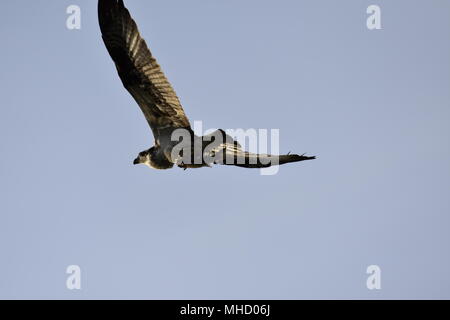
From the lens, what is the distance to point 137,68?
1259 cm

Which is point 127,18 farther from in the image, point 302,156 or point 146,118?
point 302,156

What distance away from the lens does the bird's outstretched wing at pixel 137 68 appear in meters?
12.4

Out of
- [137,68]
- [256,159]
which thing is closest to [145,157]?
[137,68]

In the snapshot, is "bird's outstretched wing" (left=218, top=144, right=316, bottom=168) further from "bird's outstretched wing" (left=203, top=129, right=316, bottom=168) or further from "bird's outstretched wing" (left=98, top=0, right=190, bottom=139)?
"bird's outstretched wing" (left=98, top=0, right=190, bottom=139)

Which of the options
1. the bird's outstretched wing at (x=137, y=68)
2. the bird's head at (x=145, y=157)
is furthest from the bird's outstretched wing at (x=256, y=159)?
the bird's head at (x=145, y=157)

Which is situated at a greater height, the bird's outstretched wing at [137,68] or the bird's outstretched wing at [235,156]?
the bird's outstretched wing at [137,68]

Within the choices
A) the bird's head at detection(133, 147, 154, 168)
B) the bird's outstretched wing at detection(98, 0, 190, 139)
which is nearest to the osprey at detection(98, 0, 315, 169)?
the bird's outstretched wing at detection(98, 0, 190, 139)

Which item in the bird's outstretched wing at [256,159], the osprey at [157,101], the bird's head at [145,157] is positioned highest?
the osprey at [157,101]

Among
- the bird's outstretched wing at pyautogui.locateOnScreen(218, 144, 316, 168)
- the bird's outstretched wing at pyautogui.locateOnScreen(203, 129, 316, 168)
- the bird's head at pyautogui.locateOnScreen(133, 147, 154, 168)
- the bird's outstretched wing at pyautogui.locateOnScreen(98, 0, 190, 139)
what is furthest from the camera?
the bird's head at pyautogui.locateOnScreen(133, 147, 154, 168)

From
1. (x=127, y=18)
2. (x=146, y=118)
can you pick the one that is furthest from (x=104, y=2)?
(x=146, y=118)

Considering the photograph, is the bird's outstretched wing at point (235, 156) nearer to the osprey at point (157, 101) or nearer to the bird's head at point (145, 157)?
the osprey at point (157, 101)

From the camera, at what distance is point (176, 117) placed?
13.0 metres

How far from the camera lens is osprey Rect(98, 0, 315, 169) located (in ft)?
40.7
